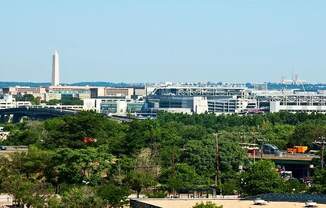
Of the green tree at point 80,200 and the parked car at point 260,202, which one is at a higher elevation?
the parked car at point 260,202

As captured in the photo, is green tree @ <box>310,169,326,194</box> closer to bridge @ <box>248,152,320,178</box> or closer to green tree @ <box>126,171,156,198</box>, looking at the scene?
green tree @ <box>126,171,156,198</box>

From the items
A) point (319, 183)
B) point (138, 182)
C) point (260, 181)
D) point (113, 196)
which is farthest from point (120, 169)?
point (319, 183)

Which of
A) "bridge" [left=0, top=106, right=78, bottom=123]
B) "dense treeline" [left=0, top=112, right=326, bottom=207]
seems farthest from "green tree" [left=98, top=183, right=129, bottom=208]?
"bridge" [left=0, top=106, right=78, bottom=123]

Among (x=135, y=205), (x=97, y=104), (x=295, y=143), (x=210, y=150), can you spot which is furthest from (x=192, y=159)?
(x=97, y=104)

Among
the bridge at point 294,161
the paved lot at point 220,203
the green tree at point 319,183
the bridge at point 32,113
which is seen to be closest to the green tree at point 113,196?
the paved lot at point 220,203

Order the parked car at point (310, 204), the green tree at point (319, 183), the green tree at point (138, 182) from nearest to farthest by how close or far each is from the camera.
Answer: the parked car at point (310, 204)
the green tree at point (319, 183)
the green tree at point (138, 182)

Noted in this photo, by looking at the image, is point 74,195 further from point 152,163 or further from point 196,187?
point 152,163

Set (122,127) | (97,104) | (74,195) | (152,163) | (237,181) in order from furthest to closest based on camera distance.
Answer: (97,104) < (122,127) < (152,163) < (237,181) < (74,195)

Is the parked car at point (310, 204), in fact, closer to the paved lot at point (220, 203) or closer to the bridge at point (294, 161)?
the paved lot at point (220, 203)
